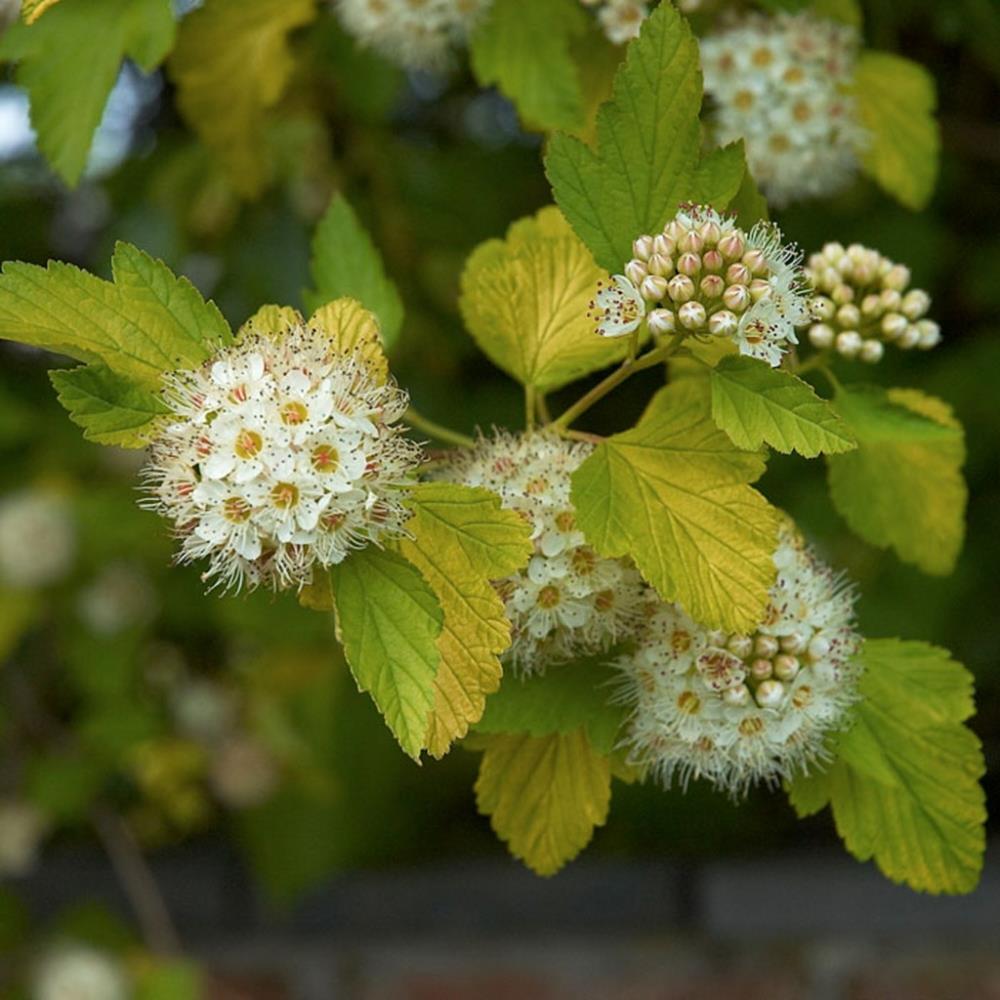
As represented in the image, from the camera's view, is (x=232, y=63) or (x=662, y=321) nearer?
(x=662, y=321)

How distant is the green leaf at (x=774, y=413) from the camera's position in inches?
25.9

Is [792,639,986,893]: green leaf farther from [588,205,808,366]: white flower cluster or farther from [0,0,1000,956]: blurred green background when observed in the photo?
[0,0,1000,956]: blurred green background

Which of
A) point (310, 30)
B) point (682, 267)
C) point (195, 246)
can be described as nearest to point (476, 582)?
point (682, 267)

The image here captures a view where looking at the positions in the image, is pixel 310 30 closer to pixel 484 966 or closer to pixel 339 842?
pixel 339 842

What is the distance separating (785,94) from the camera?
1005mm

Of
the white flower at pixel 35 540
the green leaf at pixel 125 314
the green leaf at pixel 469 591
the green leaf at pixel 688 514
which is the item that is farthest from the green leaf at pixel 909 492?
the white flower at pixel 35 540

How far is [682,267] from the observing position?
0.66 metres

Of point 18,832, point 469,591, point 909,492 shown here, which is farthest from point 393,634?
point 18,832

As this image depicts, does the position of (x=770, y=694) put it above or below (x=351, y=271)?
below

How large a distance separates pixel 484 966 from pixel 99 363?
156 cm

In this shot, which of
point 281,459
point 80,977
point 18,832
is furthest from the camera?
point 18,832

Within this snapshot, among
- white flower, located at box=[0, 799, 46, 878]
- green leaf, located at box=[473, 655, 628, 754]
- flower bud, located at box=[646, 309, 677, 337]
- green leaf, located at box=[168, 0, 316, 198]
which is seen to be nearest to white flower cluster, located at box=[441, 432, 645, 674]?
green leaf, located at box=[473, 655, 628, 754]

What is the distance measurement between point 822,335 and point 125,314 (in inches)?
17.4

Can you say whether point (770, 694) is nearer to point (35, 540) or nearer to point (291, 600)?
point (291, 600)
